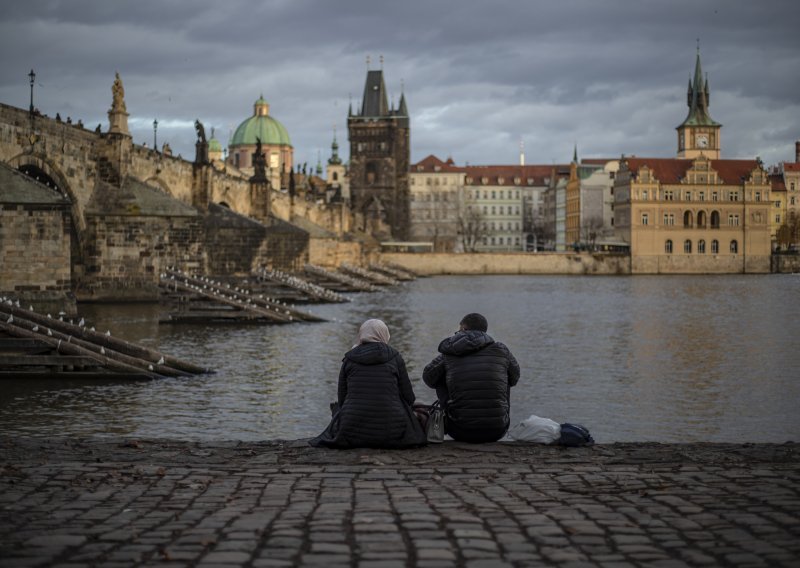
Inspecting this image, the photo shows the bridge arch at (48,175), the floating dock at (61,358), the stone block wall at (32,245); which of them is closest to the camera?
the floating dock at (61,358)

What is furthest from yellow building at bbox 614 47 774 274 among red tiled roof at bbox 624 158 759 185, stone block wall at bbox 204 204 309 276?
stone block wall at bbox 204 204 309 276

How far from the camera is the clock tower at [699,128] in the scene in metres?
133

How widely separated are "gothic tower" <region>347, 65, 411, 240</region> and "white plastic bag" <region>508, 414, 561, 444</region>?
116 meters

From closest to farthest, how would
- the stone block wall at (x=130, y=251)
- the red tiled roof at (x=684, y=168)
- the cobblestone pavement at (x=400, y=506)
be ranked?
the cobblestone pavement at (x=400, y=506)
the stone block wall at (x=130, y=251)
the red tiled roof at (x=684, y=168)

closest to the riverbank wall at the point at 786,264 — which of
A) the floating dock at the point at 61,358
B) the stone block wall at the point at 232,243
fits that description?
the stone block wall at the point at 232,243

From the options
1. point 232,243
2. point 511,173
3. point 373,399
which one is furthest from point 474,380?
point 511,173

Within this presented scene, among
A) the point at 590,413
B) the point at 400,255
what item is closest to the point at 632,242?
the point at 400,255

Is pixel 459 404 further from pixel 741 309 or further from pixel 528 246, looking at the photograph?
pixel 528 246

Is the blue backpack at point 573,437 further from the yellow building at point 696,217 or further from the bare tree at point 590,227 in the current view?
the bare tree at point 590,227

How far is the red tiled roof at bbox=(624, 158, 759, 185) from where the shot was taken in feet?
364

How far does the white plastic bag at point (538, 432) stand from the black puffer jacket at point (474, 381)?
0.22 metres

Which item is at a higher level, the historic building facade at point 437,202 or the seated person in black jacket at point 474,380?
the historic building facade at point 437,202

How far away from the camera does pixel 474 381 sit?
369 inches

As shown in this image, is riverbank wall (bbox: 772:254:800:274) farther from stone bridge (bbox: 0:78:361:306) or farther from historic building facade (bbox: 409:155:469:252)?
stone bridge (bbox: 0:78:361:306)
